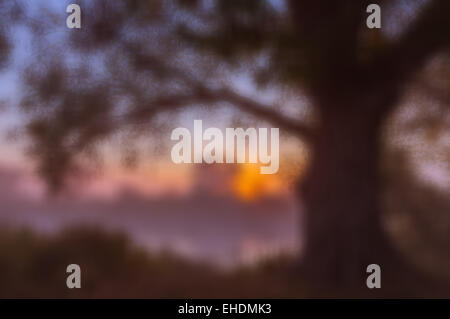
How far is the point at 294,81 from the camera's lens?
5.84 m

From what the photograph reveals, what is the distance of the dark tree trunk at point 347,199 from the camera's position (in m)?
7.36

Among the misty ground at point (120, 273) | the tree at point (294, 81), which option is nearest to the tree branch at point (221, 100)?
the tree at point (294, 81)

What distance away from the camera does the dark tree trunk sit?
24.1ft

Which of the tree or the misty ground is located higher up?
the tree

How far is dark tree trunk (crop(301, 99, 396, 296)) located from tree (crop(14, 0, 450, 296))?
16mm

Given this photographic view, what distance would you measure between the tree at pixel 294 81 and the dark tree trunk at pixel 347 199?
0.05 ft

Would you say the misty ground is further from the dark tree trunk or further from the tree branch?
the tree branch

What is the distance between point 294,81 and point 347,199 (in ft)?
8.06

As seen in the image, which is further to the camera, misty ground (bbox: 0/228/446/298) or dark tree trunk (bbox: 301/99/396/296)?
dark tree trunk (bbox: 301/99/396/296)

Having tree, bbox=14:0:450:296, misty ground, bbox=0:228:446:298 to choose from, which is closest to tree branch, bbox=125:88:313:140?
tree, bbox=14:0:450:296

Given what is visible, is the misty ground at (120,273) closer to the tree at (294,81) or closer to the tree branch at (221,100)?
the tree at (294,81)

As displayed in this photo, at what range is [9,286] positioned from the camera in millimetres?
7160

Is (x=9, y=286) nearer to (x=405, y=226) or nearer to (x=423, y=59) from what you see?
(x=423, y=59)
